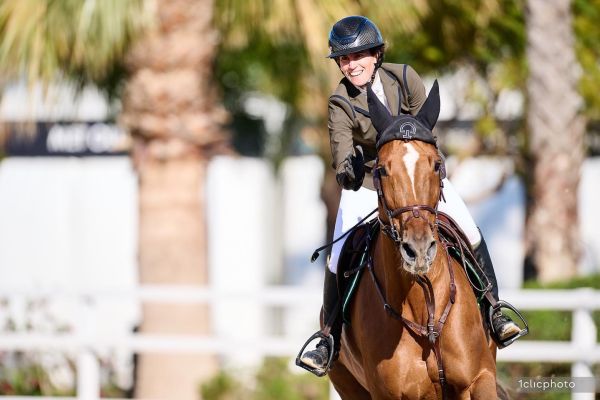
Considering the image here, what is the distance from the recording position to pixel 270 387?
12.3m

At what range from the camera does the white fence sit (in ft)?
34.5

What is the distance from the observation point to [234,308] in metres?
18.5

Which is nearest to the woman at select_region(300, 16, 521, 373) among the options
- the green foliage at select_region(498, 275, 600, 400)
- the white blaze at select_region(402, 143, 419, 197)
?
the white blaze at select_region(402, 143, 419, 197)

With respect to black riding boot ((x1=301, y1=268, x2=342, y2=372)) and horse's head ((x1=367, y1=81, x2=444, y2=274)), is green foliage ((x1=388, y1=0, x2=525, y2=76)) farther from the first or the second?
horse's head ((x1=367, y1=81, x2=444, y2=274))

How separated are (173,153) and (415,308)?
7.29 meters

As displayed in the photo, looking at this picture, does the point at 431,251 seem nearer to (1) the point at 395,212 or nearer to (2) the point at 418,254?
(2) the point at 418,254

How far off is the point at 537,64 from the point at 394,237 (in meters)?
8.24

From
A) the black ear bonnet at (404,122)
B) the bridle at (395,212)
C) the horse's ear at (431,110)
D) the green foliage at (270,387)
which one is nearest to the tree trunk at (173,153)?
the green foliage at (270,387)

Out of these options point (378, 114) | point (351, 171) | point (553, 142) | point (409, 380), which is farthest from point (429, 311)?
point (553, 142)

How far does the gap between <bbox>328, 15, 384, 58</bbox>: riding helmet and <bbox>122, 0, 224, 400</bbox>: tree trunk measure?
21.4ft

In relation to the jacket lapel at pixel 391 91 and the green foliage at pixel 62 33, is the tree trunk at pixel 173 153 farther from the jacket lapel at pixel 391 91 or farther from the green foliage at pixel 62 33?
the jacket lapel at pixel 391 91

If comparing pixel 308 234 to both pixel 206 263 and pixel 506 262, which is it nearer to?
pixel 506 262

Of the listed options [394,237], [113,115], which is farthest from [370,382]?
[113,115]

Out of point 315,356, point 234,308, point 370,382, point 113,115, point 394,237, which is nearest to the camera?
point 394,237
